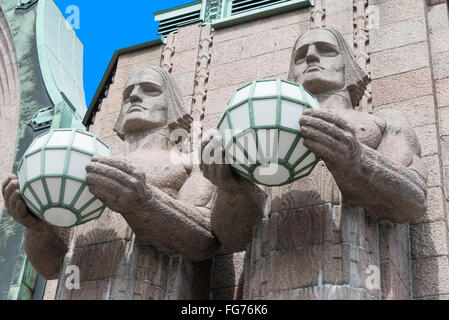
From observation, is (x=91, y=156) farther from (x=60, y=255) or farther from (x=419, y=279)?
(x=419, y=279)

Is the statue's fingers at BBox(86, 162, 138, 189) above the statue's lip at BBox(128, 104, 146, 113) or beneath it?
beneath

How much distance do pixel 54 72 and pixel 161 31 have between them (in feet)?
6.55

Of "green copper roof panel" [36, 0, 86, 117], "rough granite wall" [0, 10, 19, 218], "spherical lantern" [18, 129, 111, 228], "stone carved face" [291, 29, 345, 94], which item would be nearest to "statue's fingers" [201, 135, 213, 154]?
"spherical lantern" [18, 129, 111, 228]

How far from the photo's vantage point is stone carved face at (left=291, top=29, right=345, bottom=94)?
6.94 metres

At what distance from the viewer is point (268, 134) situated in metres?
5.64

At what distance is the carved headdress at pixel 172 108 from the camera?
25.2 ft

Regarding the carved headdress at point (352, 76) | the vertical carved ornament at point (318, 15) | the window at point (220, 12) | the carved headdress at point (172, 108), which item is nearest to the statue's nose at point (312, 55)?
the carved headdress at point (352, 76)

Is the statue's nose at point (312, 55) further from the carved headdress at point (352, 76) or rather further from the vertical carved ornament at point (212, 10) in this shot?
the vertical carved ornament at point (212, 10)

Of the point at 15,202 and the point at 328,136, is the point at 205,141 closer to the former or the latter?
the point at 328,136

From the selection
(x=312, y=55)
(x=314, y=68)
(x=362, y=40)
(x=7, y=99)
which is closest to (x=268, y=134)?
(x=314, y=68)

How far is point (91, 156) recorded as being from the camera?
6348 mm

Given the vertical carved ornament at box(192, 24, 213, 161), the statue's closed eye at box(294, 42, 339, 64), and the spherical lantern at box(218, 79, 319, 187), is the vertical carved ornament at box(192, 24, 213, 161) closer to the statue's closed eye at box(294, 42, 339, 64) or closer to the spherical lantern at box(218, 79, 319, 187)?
the statue's closed eye at box(294, 42, 339, 64)

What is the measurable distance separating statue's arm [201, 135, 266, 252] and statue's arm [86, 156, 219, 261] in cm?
15

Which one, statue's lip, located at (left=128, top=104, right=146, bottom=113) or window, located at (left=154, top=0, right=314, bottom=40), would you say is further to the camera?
window, located at (left=154, top=0, right=314, bottom=40)
